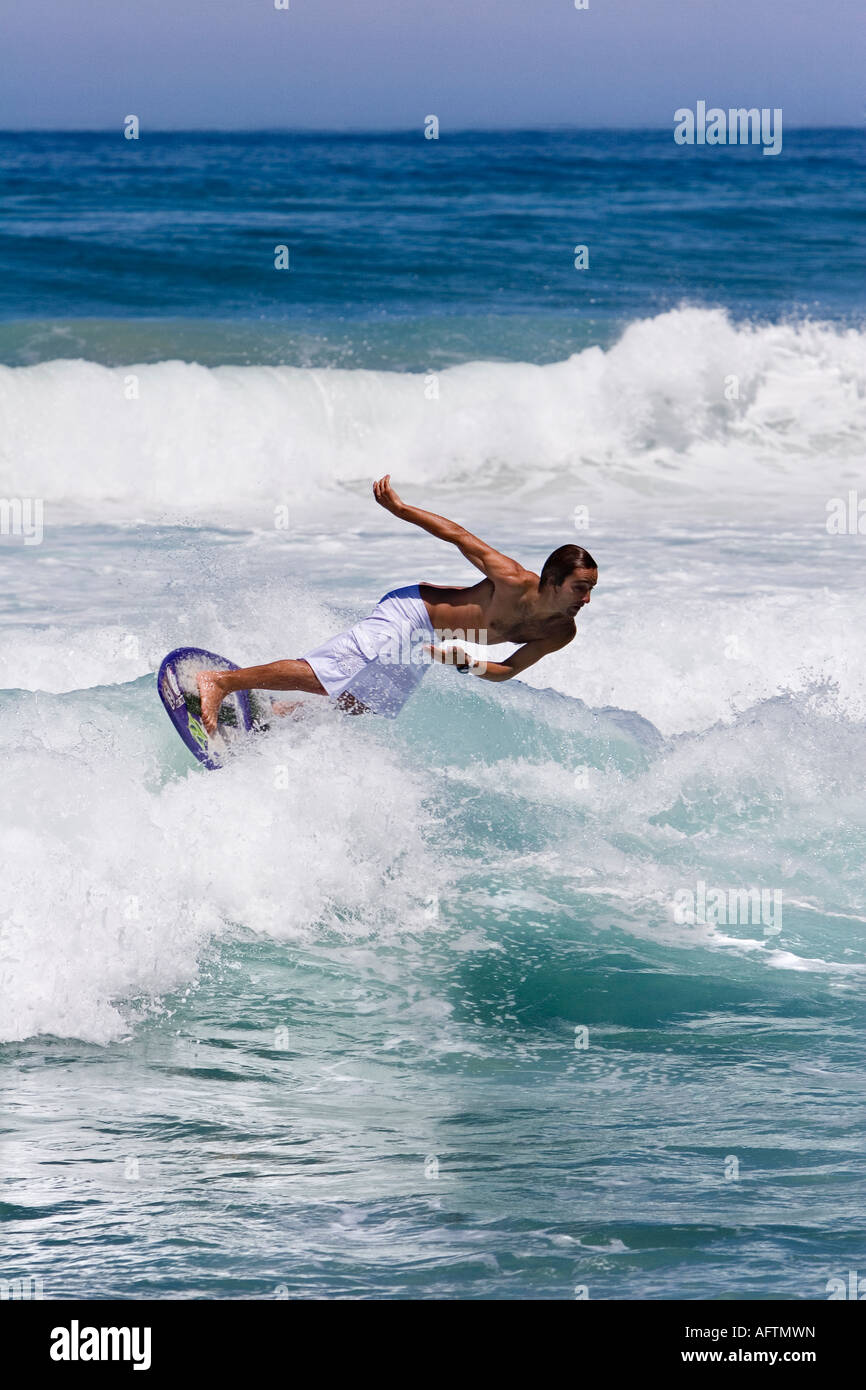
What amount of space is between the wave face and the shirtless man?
7.52m

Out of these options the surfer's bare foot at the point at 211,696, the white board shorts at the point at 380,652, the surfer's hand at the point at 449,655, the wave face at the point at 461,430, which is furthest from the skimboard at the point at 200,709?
the wave face at the point at 461,430

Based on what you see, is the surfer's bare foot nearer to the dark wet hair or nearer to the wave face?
the dark wet hair

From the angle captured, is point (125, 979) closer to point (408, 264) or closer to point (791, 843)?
point (791, 843)

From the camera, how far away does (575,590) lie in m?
6.40

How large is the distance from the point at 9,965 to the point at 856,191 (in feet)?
103

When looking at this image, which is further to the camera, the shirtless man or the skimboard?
the skimboard

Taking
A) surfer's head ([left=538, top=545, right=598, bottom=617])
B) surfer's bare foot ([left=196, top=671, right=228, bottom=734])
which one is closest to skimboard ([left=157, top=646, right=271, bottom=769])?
surfer's bare foot ([left=196, top=671, right=228, bottom=734])

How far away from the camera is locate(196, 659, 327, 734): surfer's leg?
6.87 m

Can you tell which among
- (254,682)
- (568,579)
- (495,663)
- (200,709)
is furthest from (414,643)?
(200,709)

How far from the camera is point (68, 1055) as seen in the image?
16.5 ft

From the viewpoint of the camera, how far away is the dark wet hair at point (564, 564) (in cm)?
637

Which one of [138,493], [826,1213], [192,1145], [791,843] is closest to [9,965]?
[192,1145]

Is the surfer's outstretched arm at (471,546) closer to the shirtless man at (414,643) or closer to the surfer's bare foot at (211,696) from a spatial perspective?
the shirtless man at (414,643)

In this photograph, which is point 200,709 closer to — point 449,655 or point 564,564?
point 449,655
